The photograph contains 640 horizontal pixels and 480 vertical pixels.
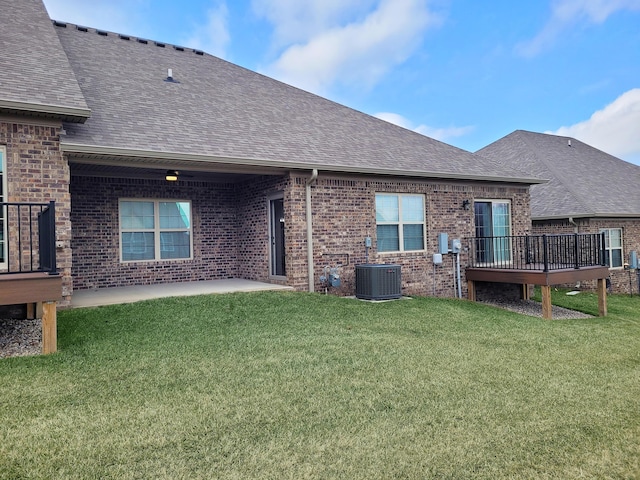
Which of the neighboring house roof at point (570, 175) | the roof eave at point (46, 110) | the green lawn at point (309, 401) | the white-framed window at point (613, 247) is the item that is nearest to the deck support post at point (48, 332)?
the green lawn at point (309, 401)

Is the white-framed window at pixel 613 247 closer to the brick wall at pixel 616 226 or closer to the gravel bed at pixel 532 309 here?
the brick wall at pixel 616 226

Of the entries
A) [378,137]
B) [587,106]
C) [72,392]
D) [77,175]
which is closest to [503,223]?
[378,137]

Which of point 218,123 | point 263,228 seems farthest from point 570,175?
point 218,123

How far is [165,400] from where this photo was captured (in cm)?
421

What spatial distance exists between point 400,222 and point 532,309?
148 inches

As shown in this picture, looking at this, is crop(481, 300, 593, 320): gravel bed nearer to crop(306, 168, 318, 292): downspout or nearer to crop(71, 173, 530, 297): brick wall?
crop(71, 173, 530, 297): brick wall

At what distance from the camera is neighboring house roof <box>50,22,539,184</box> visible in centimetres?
854

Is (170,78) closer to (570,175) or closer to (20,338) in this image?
(20,338)

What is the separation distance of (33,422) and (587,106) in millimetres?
31530

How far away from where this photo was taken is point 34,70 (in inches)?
309

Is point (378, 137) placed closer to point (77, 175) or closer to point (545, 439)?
point (77, 175)

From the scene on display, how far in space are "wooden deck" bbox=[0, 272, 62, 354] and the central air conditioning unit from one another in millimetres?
5747

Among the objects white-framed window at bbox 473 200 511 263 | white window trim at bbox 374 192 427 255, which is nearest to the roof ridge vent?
white window trim at bbox 374 192 427 255

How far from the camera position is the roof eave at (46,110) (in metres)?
6.64
